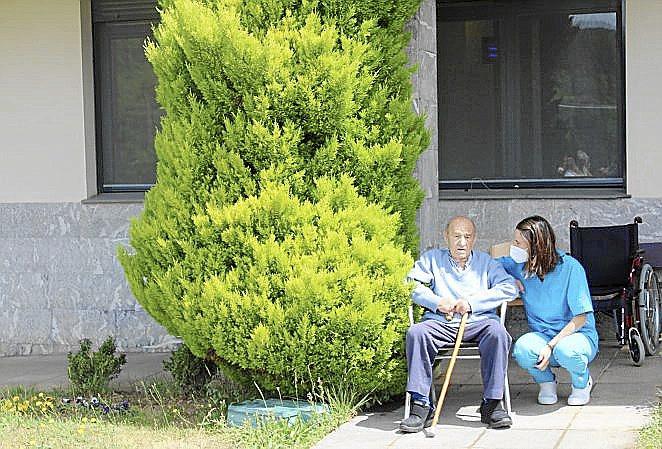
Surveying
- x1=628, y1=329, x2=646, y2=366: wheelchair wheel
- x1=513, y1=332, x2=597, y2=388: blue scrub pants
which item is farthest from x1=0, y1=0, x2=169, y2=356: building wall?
x1=513, y1=332, x2=597, y2=388: blue scrub pants

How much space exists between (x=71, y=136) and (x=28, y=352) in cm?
179

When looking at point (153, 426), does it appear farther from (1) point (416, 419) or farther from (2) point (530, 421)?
(2) point (530, 421)

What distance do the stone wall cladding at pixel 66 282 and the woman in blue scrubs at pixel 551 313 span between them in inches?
146

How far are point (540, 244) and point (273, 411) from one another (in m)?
1.71

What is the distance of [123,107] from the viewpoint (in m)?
9.62

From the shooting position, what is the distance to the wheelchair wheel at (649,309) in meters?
7.62

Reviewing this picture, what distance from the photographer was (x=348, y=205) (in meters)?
6.09

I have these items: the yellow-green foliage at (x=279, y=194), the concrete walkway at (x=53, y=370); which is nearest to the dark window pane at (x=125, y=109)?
the concrete walkway at (x=53, y=370)

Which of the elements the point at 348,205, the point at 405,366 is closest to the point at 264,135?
the point at 348,205

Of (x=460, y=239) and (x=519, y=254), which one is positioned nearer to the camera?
(x=460, y=239)

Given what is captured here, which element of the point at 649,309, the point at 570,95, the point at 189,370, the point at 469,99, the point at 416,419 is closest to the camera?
the point at 416,419

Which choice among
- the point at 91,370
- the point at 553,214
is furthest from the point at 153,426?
the point at 553,214

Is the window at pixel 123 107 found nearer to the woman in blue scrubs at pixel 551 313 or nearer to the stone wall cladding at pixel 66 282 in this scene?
the stone wall cladding at pixel 66 282

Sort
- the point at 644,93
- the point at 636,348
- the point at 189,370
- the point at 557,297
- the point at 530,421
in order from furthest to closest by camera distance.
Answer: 1. the point at 644,93
2. the point at 636,348
3. the point at 189,370
4. the point at 557,297
5. the point at 530,421
